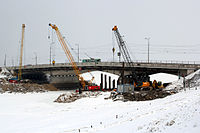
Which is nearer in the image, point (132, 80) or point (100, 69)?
point (132, 80)

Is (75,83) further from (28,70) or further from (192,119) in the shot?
(192,119)

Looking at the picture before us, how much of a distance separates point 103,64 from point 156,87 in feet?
111

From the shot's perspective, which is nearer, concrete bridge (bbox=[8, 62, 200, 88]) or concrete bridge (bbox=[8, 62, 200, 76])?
concrete bridge (bbox=[8, 62, 200, 76])

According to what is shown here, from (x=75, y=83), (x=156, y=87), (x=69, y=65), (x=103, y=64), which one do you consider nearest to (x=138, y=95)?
(x=156, y=87)

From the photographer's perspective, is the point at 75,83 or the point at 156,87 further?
the point at 75,83

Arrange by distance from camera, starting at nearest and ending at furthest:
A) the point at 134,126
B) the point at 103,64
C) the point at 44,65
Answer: the point at 134,126
the point at 103,64
the point at 44,65

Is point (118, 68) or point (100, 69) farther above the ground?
point (118, 68)

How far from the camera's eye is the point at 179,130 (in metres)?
11.9

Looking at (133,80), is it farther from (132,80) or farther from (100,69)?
(100,69)

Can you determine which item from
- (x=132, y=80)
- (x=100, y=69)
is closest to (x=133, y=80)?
(x=132, y=80)

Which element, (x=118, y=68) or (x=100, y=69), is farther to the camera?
(x=100, y=69)

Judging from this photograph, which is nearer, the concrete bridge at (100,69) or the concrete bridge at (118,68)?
the concrete bridge at (118,68)

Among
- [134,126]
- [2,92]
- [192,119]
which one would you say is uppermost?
[192,119]

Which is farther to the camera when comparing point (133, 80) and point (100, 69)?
point (100, 69)
